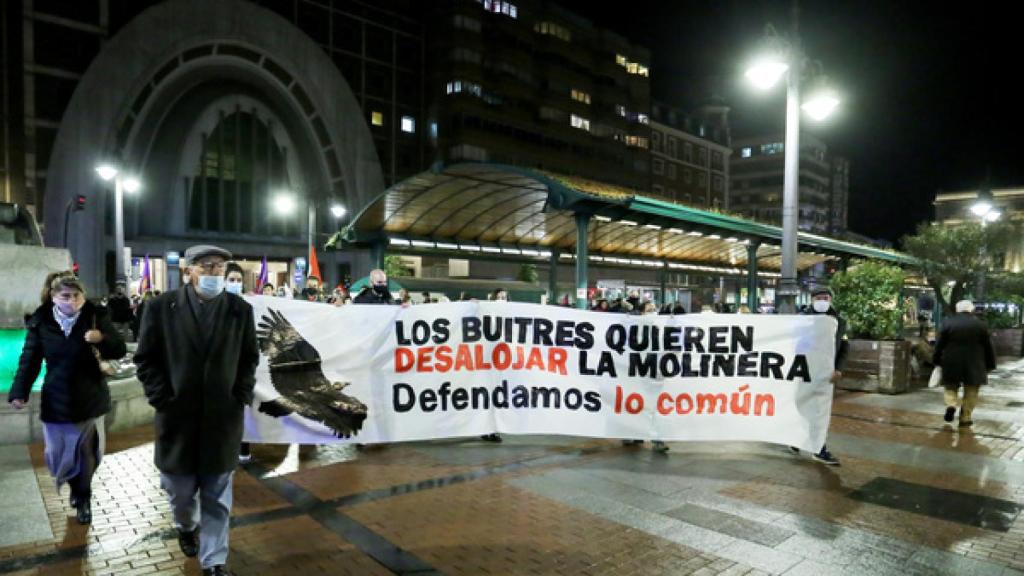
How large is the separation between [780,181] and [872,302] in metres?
110

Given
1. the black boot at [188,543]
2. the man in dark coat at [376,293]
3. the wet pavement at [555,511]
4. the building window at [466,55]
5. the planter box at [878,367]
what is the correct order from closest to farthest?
the black boot at [188,543], the wet pavement at [555,511], the man in dark coat at [376,293], the planter box at [878,367], the building window at [466,55]

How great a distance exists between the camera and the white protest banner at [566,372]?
23.3 feet

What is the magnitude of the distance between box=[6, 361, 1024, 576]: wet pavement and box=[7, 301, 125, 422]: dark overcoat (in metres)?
0.89

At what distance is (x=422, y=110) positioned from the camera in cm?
5784

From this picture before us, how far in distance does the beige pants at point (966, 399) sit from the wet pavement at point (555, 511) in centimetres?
126


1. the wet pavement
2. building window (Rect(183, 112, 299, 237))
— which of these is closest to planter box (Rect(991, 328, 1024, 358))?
the wet pavement

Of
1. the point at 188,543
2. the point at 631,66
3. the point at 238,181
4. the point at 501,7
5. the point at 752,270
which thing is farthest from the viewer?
the point at 631,66

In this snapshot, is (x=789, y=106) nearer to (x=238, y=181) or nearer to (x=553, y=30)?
(x=238, y=181)

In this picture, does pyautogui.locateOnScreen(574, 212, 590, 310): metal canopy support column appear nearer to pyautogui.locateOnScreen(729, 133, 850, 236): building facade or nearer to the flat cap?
the flat cap

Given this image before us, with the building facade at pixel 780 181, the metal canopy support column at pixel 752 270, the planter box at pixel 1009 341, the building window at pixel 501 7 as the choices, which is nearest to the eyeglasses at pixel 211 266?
the metal canopy support column at pixel 752 270

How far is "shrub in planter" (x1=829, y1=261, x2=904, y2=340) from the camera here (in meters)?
12.6

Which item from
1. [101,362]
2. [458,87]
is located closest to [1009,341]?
[101,362]

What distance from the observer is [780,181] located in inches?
4449

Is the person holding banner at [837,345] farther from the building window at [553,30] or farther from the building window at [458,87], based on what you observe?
the building window at [553,30]
